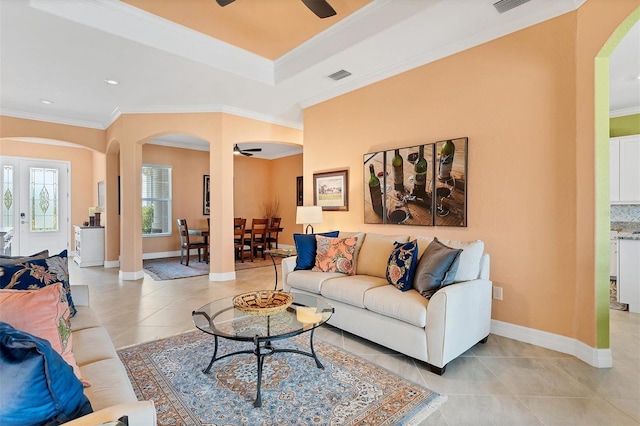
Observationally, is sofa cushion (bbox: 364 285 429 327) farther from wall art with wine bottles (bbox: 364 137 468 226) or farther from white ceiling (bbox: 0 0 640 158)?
white ceiling (bbox: 0 0 640 158)

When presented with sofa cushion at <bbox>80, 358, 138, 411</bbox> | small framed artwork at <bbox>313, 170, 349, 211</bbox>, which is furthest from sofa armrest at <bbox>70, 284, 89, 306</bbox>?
small framed artwork at <bbox>313, 170, 349, 211</bbox>

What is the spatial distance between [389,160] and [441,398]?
8.54ft

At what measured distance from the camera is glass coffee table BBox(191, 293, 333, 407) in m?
1.95

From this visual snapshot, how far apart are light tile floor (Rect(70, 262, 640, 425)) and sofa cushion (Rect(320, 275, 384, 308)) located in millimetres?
373

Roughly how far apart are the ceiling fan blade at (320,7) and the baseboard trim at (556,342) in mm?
3149

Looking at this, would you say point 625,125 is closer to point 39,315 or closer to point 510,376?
point 510,376

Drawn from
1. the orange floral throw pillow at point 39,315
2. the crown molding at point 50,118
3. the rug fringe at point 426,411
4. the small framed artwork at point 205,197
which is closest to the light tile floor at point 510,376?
the rug fringe at point 426,411

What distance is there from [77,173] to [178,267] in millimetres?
4008

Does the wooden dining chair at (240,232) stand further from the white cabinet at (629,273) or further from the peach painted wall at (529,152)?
the white cabinet at (629,273)

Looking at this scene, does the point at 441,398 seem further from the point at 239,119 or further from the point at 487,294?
the point at 239,119

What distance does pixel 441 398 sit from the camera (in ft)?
6.47

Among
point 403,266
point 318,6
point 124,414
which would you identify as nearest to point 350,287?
point 403,266

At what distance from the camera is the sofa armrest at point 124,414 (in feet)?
3.20

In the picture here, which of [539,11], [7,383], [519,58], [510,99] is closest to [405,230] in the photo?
[510,99]
